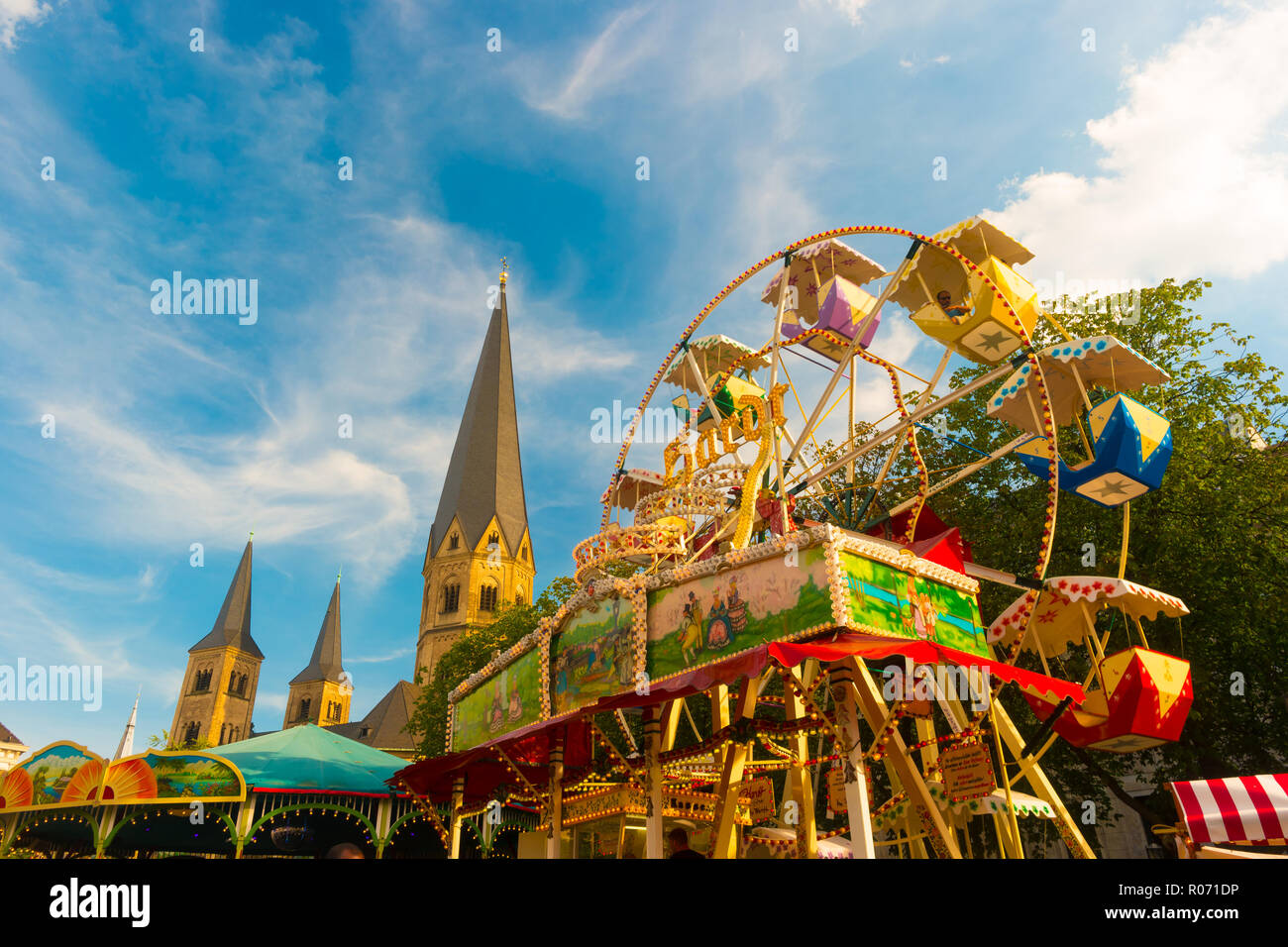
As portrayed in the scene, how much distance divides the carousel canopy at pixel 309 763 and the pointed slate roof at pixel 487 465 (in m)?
59.7

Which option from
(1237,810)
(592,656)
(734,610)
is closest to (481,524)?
(592,656)

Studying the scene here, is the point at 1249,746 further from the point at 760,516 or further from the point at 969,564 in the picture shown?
the point at 760,516

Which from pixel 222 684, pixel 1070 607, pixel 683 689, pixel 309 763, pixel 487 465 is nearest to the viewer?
pixel 683 689

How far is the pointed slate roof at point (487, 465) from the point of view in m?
90.4

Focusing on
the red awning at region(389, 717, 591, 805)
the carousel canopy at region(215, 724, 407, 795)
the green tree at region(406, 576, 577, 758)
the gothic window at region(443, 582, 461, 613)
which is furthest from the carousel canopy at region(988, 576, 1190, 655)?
the gothic window at region(443, 582, 461, 613)

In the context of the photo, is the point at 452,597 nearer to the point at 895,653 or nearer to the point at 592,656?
the point at 592,656

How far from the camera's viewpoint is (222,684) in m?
104

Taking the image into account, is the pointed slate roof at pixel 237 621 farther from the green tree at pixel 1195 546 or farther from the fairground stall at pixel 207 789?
the green tree at pixel 1195 546

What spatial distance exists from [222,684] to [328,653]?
524 inches

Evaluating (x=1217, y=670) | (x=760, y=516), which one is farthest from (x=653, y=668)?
(x=1217, y=670)

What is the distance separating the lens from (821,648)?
32.9 ft

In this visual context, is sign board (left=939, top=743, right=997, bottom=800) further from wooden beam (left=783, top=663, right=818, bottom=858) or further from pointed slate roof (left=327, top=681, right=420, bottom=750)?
pointed slate roof (left=327, top=681, right=420, bottom=750)

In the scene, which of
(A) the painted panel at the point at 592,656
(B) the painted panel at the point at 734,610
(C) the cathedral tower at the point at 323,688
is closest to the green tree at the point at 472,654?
(A) the painted panel at the point at 592,656
